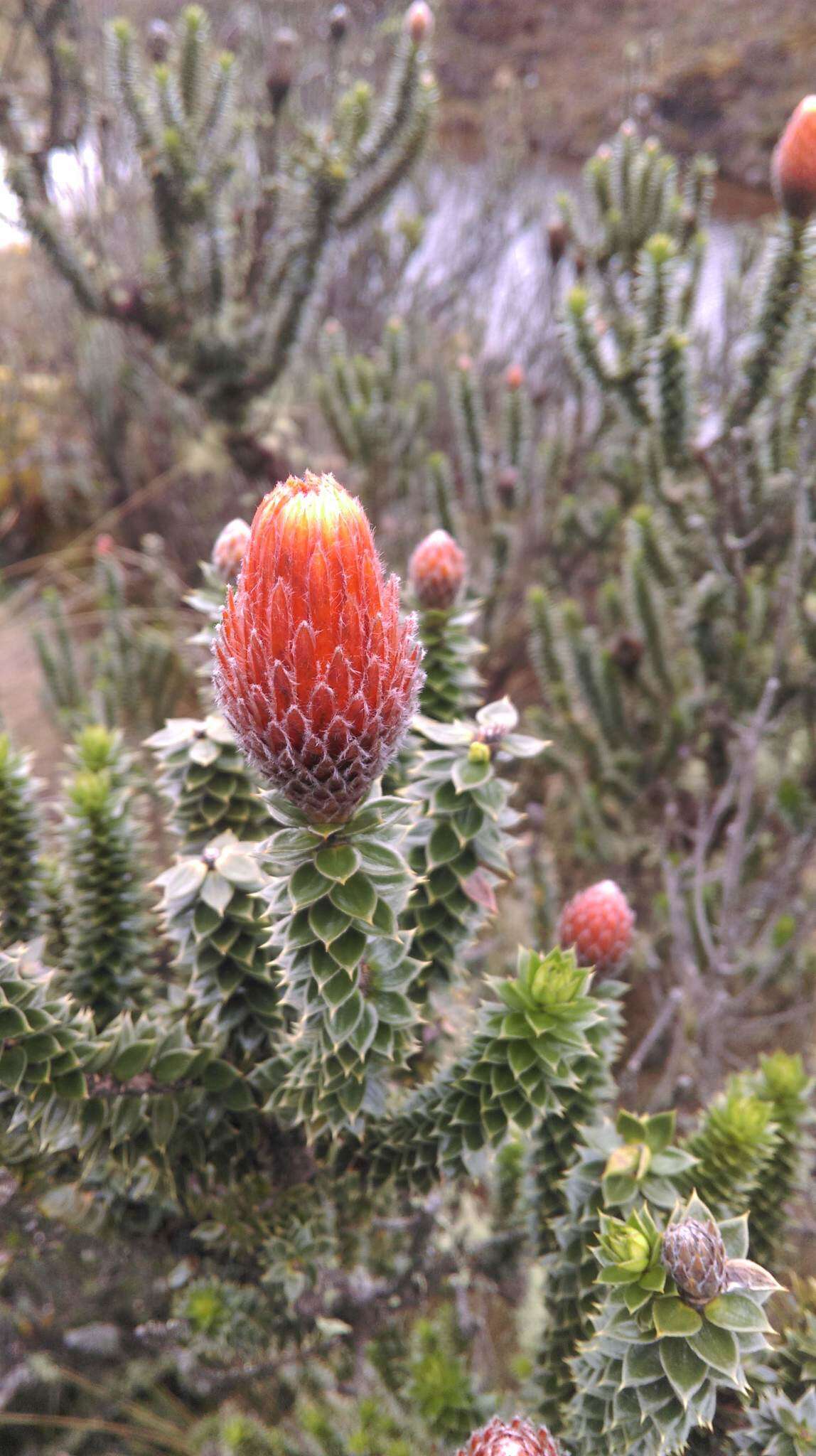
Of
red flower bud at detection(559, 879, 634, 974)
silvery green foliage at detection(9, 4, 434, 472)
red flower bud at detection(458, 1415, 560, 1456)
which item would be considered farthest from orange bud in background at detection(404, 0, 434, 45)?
red flower bud at detection(458, 1415, 560, 1456)

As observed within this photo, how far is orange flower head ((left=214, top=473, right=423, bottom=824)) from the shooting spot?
96 centimetres

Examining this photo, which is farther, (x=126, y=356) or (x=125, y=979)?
(x=126, y=356)

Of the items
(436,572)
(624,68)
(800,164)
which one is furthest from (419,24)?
(624,68)

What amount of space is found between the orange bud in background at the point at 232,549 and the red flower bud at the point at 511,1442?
4.47 ft

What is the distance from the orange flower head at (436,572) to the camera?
65.8 inches

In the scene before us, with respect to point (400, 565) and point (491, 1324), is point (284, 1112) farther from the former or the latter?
point (400, 565)

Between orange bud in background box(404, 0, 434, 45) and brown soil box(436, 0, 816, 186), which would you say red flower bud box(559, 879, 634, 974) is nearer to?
orange bud in background box(404, 0, 434, 45)

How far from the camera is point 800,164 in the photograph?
97.7 inches

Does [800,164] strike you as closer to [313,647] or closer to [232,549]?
[232,549]

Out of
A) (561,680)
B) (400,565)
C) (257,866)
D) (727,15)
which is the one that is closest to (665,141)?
(727,15)

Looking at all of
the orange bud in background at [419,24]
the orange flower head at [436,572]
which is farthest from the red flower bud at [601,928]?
the orange bud in background at [419,24]

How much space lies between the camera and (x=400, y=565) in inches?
176

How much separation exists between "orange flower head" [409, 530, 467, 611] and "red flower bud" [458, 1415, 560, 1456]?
51.0 inches

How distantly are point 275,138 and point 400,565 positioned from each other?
2.16 m
